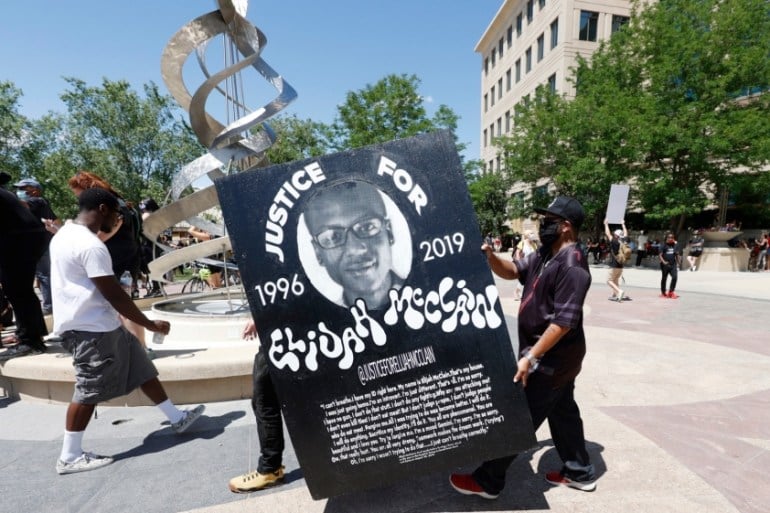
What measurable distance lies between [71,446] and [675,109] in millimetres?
25432

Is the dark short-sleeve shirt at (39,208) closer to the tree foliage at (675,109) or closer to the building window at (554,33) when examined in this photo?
the tree foliage at (675,109)

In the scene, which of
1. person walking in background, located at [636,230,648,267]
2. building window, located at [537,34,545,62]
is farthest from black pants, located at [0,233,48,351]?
building window, located at [537,34,545,62]

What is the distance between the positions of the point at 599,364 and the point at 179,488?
4.85 m

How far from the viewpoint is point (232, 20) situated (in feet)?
18.6

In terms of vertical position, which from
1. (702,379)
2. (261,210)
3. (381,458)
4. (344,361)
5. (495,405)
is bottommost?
(702,379)

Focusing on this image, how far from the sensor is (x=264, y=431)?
261 cm

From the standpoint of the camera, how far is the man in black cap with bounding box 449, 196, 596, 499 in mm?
2320

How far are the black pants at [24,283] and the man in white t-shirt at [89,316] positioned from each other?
74.0 inches

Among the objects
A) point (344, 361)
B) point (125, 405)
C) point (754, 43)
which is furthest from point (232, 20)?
point (754, 43)

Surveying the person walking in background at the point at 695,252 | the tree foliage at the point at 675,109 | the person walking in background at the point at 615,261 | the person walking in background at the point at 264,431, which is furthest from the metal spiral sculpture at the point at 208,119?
the person walking in background at the point at 695,252

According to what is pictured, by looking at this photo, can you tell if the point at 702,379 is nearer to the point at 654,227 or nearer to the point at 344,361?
the point at 344,361

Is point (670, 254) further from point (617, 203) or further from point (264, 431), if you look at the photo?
point (264, 431)

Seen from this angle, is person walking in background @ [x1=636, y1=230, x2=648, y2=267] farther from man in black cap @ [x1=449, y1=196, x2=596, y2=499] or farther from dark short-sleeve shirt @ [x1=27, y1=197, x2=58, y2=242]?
dark short-sleeve shirt @ [x1=27, y1=197, x2=58, y2=242]

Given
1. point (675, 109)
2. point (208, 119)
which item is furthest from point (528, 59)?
point (208, 119)
